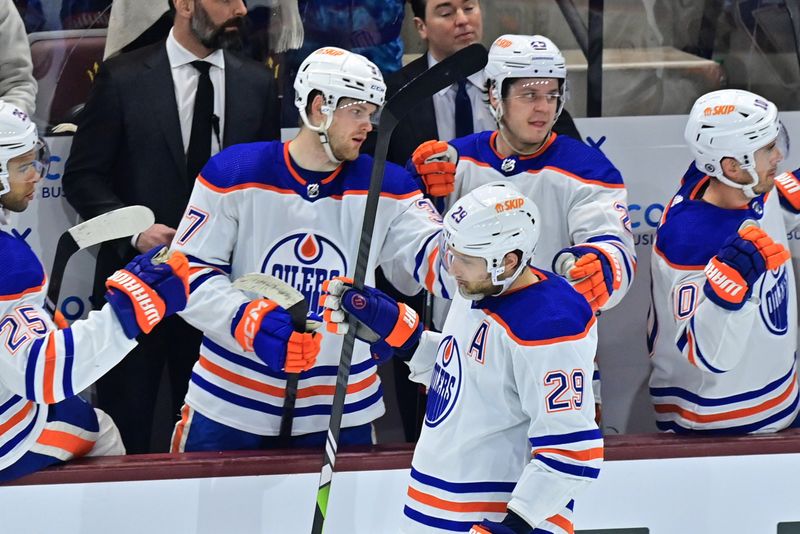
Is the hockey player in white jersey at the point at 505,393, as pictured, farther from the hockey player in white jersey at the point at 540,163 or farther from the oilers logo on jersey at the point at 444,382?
the hockey player in white jersey at the point at 540,163

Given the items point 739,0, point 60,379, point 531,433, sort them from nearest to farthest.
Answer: point 531,433
point 60,379
point 739,0

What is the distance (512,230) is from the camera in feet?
8.01

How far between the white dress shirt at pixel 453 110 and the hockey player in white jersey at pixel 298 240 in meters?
0.59

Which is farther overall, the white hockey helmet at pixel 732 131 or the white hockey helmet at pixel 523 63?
the white hockey helmet at pixel 523 63

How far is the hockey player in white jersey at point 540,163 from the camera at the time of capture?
10.7 ft

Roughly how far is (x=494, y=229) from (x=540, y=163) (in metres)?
0.94

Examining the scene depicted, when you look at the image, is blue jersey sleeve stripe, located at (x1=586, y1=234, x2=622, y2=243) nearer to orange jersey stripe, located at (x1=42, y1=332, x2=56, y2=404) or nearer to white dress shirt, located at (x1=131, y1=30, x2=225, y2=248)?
white dress shirt, located at (x1=131, y1=30, x2=225, y2=248)

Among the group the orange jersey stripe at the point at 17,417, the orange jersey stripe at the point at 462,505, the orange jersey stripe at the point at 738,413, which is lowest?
the orange jersey stripe at the point at 738,413

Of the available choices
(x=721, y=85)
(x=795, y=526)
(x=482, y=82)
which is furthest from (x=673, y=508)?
(x=721, y=85)

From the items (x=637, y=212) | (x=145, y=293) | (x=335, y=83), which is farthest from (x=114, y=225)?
(x=637, y=212)

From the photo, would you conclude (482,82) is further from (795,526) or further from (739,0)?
(795,526)

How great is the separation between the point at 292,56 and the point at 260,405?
1183 mm

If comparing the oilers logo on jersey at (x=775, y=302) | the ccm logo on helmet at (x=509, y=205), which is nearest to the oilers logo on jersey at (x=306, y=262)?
the ccm logo on helmet at (x=509, y=205)

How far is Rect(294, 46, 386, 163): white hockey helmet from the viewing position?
117 inches
